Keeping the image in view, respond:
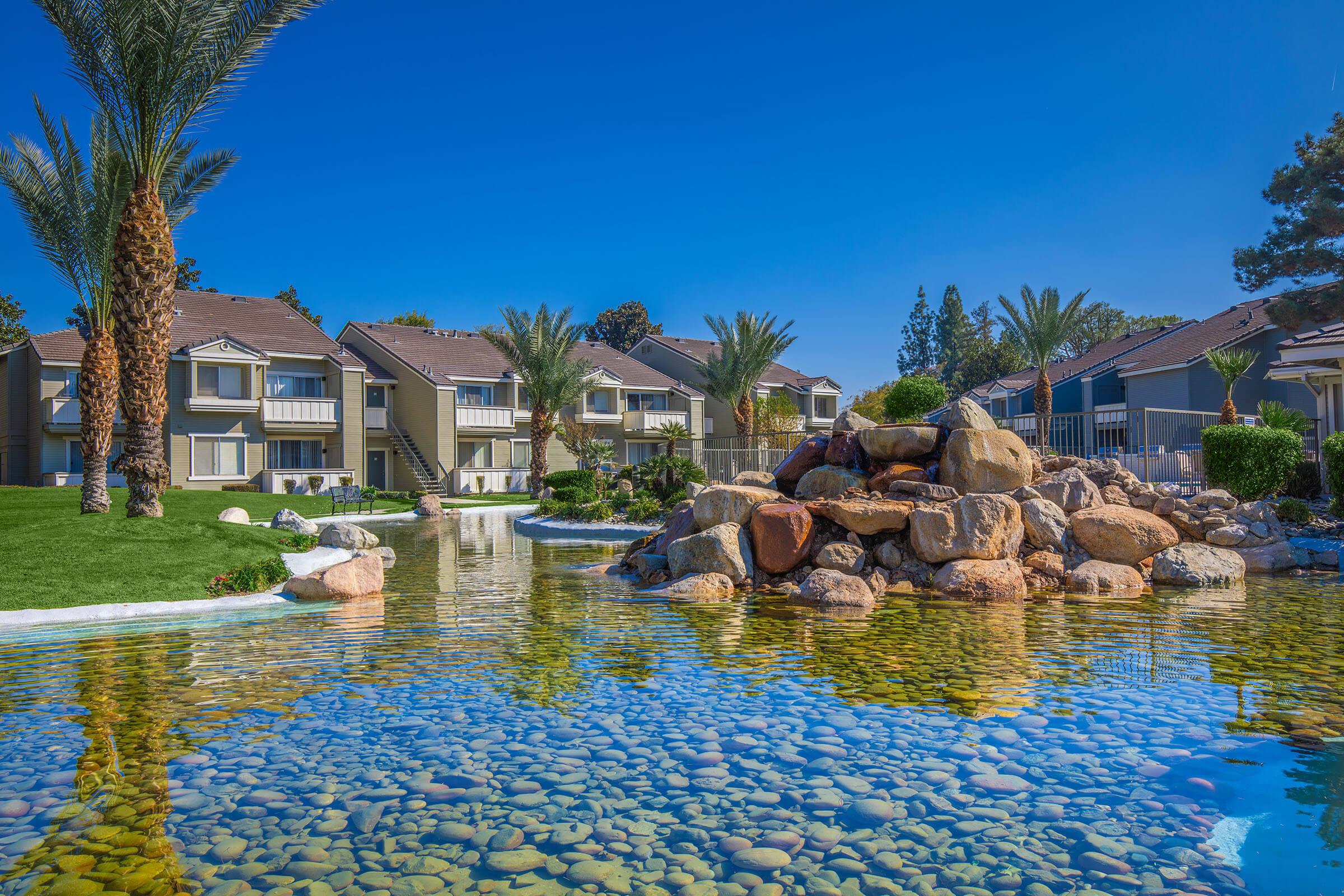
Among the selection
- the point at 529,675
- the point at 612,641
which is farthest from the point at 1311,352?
the point at 529,675

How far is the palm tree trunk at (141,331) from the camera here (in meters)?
15.7

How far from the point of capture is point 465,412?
144 feet

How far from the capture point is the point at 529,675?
25.6 feet

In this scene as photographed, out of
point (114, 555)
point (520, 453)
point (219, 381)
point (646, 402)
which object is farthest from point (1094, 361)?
point (114, 555)

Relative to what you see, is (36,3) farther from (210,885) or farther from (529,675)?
(210,885)

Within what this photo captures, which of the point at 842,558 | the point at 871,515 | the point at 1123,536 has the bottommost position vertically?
the point at 842,558

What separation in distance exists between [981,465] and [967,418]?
1.05m

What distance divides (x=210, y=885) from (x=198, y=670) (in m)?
4.54

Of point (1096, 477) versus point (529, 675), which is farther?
point (1096, 477)

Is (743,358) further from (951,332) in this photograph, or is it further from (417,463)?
(951,332)

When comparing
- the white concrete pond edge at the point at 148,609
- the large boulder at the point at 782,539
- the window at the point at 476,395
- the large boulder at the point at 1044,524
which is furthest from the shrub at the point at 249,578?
the window at the point at 476,395

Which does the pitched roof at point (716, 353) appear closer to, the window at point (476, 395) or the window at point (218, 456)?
the window at point (476, 395)

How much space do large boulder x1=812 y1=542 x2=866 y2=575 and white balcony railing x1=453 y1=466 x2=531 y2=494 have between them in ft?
105

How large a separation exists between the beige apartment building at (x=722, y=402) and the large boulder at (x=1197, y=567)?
1595 inches
